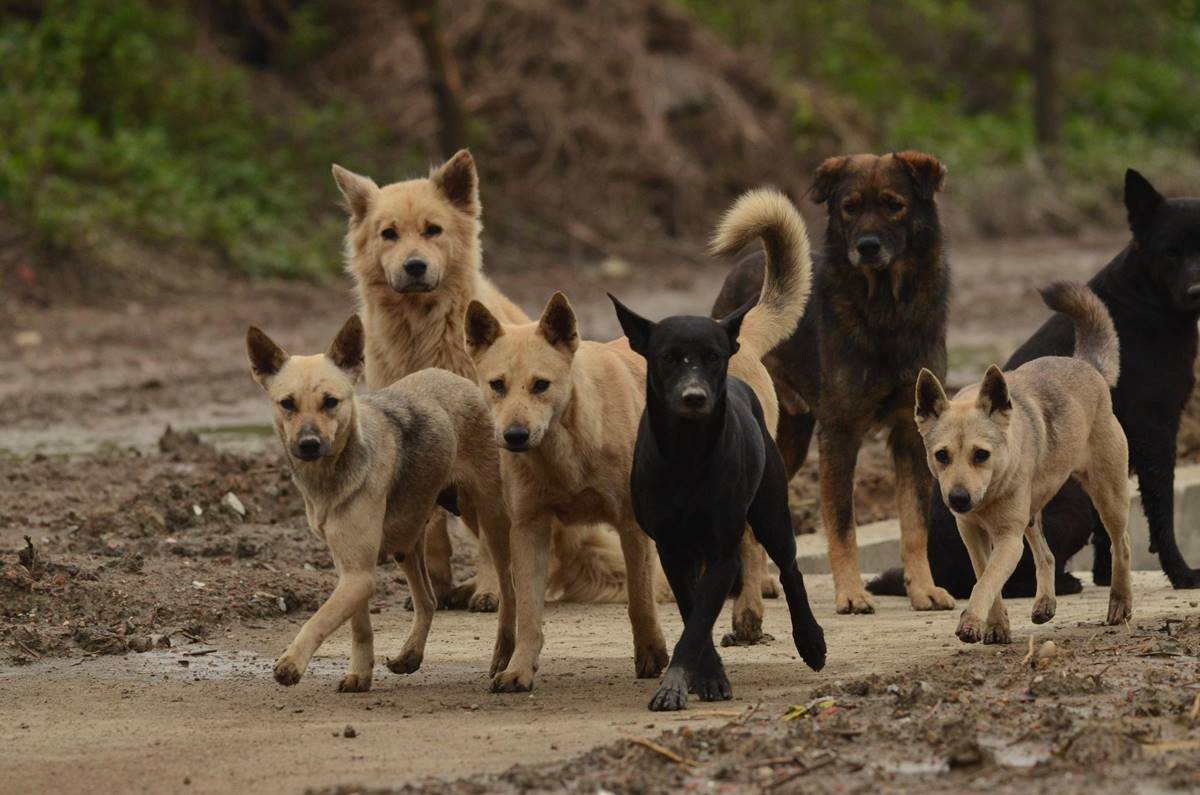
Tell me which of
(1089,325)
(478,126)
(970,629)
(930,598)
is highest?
(478,126)

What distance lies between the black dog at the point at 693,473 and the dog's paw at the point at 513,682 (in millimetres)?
619

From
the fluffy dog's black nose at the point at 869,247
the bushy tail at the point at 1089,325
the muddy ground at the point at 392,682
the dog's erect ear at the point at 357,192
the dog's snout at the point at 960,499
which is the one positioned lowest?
the muddy ground at the point at 392,682

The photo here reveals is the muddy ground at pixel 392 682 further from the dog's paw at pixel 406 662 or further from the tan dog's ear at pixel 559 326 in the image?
the tan dog's ear at pixel 559 326

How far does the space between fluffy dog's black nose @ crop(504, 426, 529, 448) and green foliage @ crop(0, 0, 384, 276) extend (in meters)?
12.8

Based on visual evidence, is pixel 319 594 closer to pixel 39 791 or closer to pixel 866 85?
pixel 39 791

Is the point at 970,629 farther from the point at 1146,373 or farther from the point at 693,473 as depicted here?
the point at 1146,373

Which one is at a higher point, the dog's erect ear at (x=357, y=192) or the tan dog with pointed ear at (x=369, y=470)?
the dog's erect ear at (x=357, y=192)

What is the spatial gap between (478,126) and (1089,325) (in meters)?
16.5

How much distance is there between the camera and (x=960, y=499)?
23.2 feet

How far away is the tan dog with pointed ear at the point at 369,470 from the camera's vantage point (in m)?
6.73

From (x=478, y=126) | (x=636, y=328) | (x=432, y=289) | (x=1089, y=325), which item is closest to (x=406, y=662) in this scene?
(x=636, y=328)

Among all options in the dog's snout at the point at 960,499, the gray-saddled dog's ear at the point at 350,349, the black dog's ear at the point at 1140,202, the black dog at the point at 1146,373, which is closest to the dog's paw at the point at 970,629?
the dog's snout at the point at 960,499

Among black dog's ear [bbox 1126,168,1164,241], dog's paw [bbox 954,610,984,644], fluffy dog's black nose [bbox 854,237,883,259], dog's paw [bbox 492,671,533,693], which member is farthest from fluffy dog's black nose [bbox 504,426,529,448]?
black dog's ear [bbox 1126,168,1164,241]

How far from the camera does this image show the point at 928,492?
9188mm
